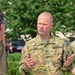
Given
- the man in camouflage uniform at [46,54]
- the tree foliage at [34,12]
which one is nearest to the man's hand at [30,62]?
the man in camouflage uniform at [46,54]

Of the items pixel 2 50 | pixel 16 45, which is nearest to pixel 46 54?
pixel 2 50

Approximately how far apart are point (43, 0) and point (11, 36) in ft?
13.5

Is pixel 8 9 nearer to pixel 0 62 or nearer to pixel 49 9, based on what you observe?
pixel 49 9

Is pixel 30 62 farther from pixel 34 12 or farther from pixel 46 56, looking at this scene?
pixel 34 12

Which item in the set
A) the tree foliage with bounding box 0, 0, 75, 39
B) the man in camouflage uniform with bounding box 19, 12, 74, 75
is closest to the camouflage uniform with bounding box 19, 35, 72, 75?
the man in camouflage uniform with bounding box 19, 12, 74, 75

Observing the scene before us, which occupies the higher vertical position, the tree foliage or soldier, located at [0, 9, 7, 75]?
soldier, located at [0, 9, 7, 75]

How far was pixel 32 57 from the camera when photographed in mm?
4086

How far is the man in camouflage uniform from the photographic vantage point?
4074 mm

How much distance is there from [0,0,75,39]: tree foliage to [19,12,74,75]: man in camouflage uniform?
21893 millimetres

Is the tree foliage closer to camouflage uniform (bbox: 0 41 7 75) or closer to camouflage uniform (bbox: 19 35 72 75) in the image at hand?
camouflage uniform (bbox: 19 35 72 75)

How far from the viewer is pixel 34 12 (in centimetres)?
2652

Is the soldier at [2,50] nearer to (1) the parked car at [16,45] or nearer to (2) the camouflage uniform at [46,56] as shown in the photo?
(2) the camouflage uniform at [46,56]

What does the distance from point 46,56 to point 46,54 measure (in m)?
0.02

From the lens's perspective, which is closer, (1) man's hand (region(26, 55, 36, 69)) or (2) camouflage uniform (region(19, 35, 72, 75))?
(1) man's hand (region(26, 55, 36, 69))
